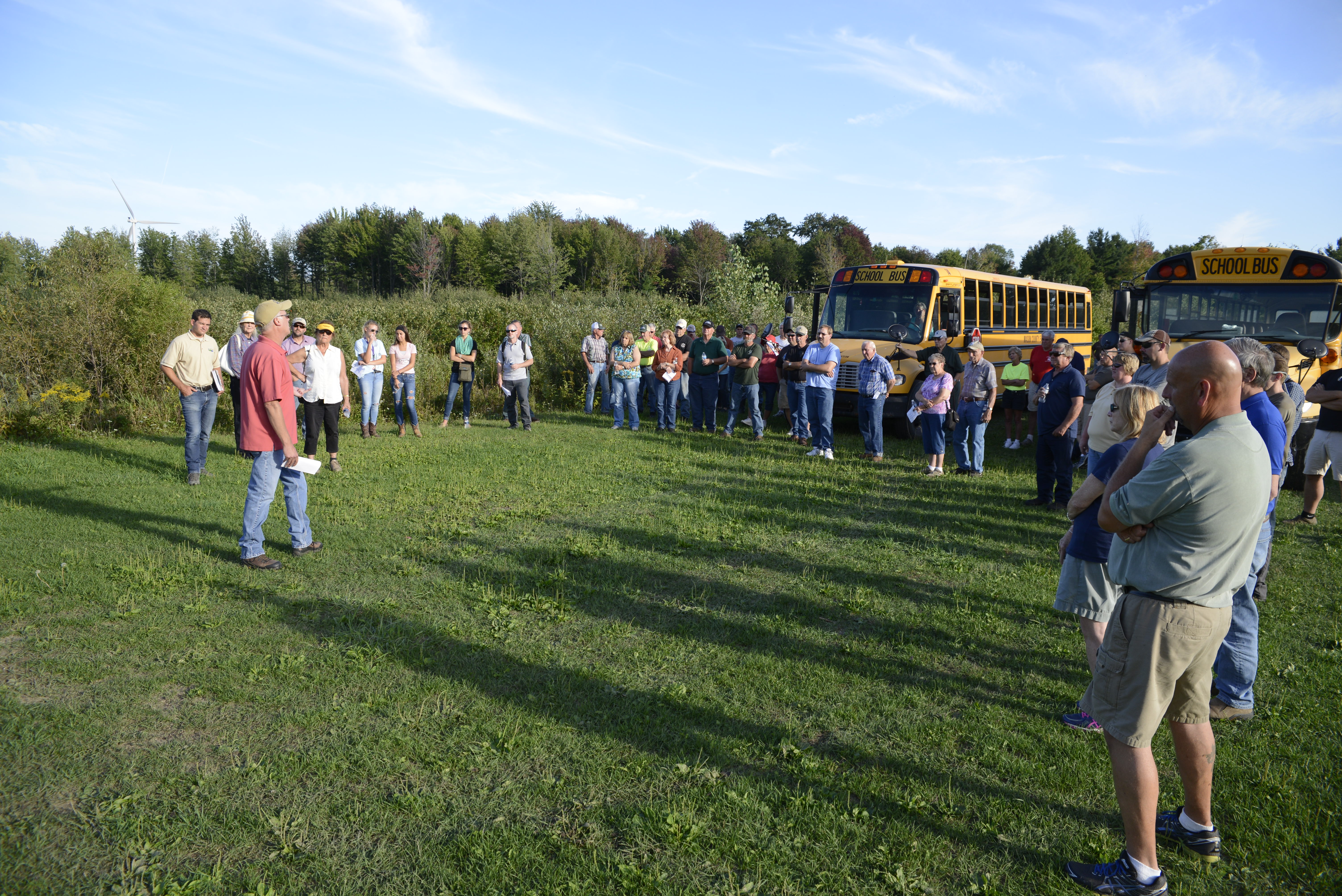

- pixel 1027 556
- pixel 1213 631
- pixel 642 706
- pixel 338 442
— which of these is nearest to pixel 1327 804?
pixel 1213 631

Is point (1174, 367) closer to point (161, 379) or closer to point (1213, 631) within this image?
point (1213, 631)

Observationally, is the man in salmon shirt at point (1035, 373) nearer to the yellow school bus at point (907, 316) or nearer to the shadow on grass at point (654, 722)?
the yellow school bus at point (907, 316)

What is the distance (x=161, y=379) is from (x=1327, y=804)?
1594cm

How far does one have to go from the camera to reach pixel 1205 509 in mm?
2760

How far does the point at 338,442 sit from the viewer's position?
11.8 meters

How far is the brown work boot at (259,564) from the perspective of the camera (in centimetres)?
623

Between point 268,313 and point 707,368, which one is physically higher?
point 268,313

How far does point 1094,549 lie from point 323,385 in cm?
933

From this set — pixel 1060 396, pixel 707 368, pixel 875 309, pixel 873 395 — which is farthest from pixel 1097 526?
pixel 875 309

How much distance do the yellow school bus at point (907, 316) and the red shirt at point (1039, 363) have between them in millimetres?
413

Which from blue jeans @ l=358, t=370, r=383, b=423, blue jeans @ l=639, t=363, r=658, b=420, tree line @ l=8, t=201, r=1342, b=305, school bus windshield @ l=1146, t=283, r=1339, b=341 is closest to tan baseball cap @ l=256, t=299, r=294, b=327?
blue jeans @ l=358, t=370, r=383, b=423

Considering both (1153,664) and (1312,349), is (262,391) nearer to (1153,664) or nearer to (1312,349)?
(1153,664)

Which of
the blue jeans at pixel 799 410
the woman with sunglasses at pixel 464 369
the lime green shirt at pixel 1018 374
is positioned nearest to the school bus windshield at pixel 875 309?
the lime green shirt at pixel 1018 374

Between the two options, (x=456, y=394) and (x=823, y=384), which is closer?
(x=823, y=384)
